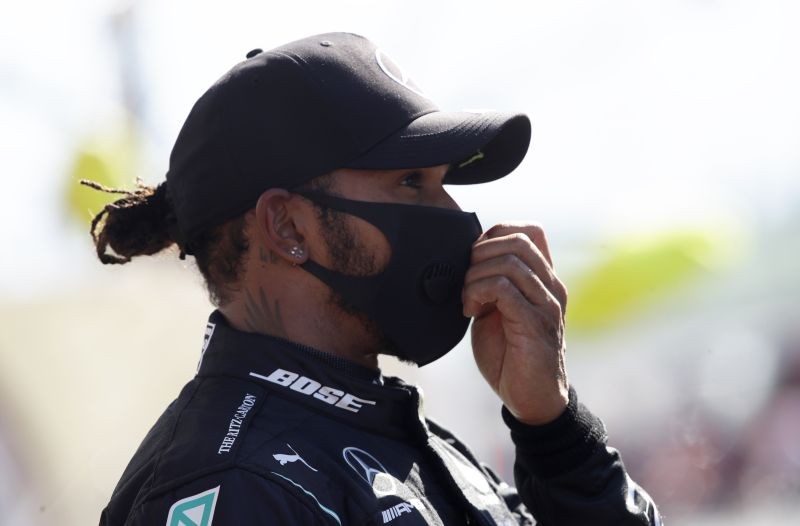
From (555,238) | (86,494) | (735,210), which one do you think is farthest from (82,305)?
(735,210)

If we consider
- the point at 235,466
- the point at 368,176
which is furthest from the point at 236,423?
the point at 368,176

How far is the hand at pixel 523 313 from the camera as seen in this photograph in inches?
82.7

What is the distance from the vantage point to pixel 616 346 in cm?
743

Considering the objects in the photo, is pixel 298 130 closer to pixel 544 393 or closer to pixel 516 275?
pixel 516 275

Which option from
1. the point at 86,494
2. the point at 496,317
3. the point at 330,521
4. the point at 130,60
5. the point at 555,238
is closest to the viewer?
the point at 330,521

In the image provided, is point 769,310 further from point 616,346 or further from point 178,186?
point 178,186

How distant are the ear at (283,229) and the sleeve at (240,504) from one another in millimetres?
545

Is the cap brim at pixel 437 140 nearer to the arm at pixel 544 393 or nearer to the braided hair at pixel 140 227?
the arm at pixel 544 393

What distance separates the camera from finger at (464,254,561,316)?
6.85ft

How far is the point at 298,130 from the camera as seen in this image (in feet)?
6.86

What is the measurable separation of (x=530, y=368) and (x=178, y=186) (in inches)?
35.4

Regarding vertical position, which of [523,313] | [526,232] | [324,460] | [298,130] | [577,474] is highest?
[298,130]

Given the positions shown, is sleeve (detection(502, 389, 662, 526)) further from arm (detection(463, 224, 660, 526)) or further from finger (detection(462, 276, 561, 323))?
finger (detection(462, 276, 561, 323))

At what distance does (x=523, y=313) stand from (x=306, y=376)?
0.49 metres
